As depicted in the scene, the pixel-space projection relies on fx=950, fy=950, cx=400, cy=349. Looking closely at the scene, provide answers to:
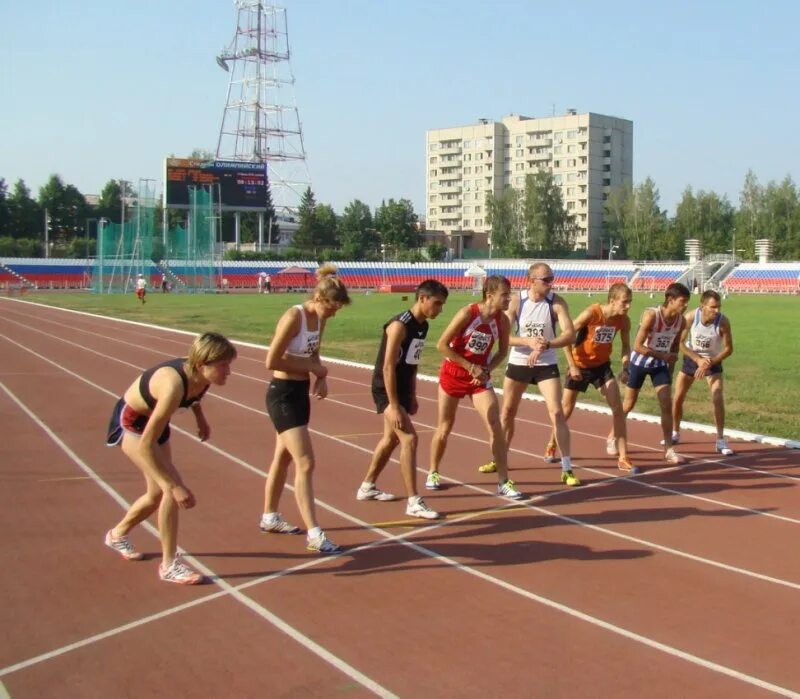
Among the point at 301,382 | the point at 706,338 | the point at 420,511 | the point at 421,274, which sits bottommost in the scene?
the point at 420,511

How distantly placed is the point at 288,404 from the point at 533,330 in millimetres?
3119

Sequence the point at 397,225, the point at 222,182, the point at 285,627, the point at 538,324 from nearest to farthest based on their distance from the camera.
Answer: the point at 285,627 → the point at 538,324 → the point at 222,182 → the point at 397,225

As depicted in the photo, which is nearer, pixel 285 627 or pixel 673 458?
pixel 285 627

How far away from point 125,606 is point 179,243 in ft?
200

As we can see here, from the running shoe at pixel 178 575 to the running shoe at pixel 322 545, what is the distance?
2.87ft

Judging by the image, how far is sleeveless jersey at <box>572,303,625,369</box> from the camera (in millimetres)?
9172

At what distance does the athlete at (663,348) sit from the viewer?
31.1 feet

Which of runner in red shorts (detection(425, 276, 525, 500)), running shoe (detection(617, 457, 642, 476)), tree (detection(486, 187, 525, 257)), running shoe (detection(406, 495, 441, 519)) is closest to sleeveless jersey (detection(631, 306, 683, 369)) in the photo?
running shoe (detection(617, 457, 642, 476))

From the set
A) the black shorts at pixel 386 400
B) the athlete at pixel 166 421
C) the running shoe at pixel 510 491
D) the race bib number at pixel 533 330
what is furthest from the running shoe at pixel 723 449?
the athlete at pixel 166 421

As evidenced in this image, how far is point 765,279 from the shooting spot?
258 ft

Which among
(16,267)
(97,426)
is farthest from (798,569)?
(16,267)

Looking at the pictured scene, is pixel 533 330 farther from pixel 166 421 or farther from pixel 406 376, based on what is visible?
pixel 166 421

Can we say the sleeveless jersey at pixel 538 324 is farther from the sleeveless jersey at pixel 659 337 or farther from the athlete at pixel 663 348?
the sleeveless jersey at pixel 659 337

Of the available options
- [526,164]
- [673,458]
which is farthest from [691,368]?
[526,164]
